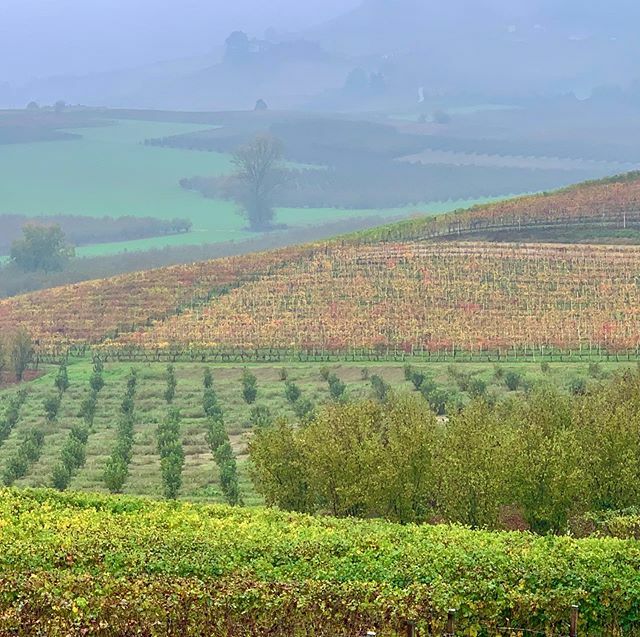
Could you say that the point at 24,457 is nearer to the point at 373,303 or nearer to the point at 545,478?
the point at 545,478

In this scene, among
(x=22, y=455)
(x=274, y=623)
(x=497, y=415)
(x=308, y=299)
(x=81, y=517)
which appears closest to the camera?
(x=274, y=623)

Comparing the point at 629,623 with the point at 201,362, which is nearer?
the point at 629,623

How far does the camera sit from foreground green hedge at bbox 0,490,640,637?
106ft

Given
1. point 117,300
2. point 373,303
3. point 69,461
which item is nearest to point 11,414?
point 69,461

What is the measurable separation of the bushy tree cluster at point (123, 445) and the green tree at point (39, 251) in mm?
84018

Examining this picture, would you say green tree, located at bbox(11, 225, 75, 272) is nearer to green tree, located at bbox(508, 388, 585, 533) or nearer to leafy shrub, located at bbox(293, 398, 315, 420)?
leafy shrub, located at bbox(293, 398, 315, 420)

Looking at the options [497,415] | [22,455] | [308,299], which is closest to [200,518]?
[497,415]

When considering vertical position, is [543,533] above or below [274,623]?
below

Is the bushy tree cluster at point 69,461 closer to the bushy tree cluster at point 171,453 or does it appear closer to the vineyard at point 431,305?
the bushy tree cluster at point 171,453

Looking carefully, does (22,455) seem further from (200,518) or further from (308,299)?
(308,299)

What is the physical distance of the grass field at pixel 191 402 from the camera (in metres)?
67.2

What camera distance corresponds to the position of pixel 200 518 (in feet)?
145

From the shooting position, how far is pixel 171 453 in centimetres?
6956

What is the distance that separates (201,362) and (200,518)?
2406 inches
